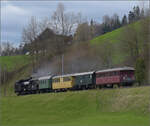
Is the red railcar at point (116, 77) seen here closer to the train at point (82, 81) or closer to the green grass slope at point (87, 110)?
the train at point (82, 81)

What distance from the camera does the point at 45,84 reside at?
5309cm

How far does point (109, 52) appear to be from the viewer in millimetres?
66938

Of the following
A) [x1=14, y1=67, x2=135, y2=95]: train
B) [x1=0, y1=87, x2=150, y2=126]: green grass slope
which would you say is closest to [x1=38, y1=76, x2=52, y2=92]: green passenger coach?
[x1=14, y1=67, x2=135, y2=95]: train

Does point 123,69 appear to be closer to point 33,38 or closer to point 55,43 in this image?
point 55,43

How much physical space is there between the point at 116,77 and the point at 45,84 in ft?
55.9

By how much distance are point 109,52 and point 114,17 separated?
8795 cm

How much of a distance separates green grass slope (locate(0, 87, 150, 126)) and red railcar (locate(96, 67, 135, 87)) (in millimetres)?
5628

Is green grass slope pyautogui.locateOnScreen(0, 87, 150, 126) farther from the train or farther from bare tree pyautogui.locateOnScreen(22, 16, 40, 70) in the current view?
bare tree pyautogui.locateOnScreen(22, 16, 40, 70)

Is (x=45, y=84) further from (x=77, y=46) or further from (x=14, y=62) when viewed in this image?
(x=14, y=62)

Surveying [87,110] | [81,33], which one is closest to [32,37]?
[81,33]

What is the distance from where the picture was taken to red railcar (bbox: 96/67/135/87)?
131 ft

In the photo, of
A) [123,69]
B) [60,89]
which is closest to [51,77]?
[60,89]

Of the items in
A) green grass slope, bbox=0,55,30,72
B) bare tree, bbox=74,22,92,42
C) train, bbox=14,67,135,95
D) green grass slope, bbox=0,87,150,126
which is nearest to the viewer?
green grass slope, bbox=0,87,150,126

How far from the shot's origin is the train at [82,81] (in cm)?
4038
